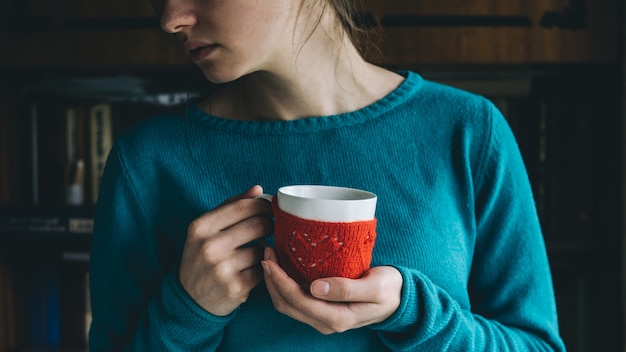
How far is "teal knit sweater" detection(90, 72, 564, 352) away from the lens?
747 millimetres

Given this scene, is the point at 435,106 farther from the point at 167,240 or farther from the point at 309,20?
the point at 167,240

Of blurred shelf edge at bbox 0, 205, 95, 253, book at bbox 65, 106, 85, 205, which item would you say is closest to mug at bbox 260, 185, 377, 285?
blurred shelf edge at bbox 0, 205, 95, 253

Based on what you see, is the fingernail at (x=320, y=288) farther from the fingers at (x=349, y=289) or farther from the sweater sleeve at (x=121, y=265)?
the sweater sleeve at (x=121, y=265)

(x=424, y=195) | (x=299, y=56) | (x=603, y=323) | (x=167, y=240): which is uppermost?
(x=299, y=56)

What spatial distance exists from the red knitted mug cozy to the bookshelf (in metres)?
0.90

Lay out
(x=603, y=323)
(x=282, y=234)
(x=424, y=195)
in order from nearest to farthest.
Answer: (x=282, y=234), (x=424, y=195), (x=603, y=323)

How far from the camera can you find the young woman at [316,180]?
2.33ft

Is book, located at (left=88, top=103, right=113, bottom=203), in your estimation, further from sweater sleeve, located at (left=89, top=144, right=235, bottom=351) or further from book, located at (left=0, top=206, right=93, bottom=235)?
sweater sleeve, located at (left=89, top=144, right=235, bottom=351)

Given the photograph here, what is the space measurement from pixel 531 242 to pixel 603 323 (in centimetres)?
90

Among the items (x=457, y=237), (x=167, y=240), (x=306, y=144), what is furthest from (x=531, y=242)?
(x=167, y=240)

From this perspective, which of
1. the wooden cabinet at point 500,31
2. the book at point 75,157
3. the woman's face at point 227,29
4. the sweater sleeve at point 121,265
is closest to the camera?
the woman's face at point 227,29

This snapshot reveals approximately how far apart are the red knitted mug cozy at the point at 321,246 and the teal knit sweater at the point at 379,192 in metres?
0.18

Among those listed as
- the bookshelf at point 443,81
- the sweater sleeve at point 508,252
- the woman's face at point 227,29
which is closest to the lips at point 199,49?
the woman's face at point 227,29

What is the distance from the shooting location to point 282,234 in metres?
0.56
